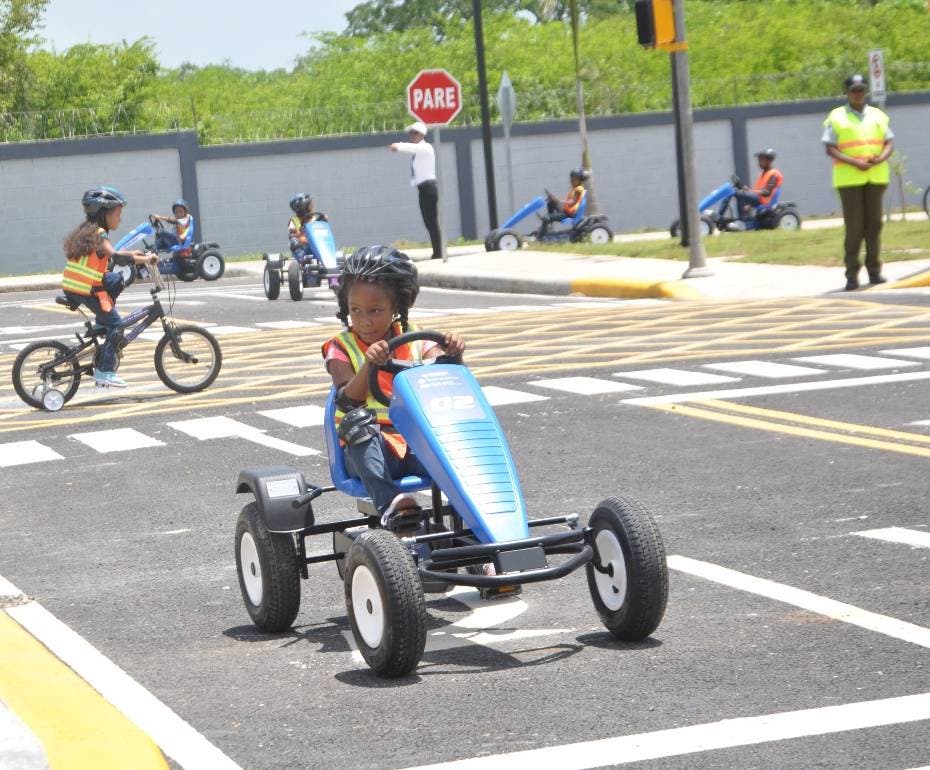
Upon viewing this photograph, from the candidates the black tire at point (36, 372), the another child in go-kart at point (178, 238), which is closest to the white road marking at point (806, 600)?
the black tire at point (36, 372)

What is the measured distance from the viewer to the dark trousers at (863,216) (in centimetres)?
1809

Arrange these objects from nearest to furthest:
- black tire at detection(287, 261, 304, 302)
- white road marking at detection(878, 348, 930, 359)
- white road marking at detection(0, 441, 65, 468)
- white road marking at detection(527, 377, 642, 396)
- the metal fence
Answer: white road marking at detection(0, 441, 65, 468), white road marking at detection(527, 377, 642, 396), white road marking at detection(878, 348, 930, 359), black tire at detection(287, 261, 304, 302), the metal fence

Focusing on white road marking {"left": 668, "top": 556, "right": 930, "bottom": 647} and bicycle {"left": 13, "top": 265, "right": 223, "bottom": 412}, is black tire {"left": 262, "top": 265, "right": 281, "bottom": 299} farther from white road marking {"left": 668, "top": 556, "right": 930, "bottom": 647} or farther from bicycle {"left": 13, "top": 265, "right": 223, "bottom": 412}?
white road marking {"left": 668, "top": 556, "right": 930, "bottom": 647}

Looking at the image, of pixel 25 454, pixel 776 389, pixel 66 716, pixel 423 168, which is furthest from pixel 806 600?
pixel 423 168

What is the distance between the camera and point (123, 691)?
5.71 m

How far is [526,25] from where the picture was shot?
56.6 m

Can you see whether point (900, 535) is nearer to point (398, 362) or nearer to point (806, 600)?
point (806, 600)

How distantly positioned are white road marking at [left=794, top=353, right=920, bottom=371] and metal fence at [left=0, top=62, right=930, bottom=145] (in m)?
24.2

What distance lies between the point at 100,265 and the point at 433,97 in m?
14.6

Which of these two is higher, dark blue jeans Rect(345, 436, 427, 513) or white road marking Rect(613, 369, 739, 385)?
dark blue jeans Rect(345, 436, 427, 513)

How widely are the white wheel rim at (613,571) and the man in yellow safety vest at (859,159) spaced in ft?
40.5

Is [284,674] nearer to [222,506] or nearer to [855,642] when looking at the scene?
[855,642]

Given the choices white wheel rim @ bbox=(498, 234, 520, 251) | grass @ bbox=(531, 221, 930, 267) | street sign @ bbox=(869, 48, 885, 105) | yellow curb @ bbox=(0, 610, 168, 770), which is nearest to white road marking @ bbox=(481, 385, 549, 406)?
yellow curb @ bbox=(0, 610, 168, 770)

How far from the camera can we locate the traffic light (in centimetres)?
1998
